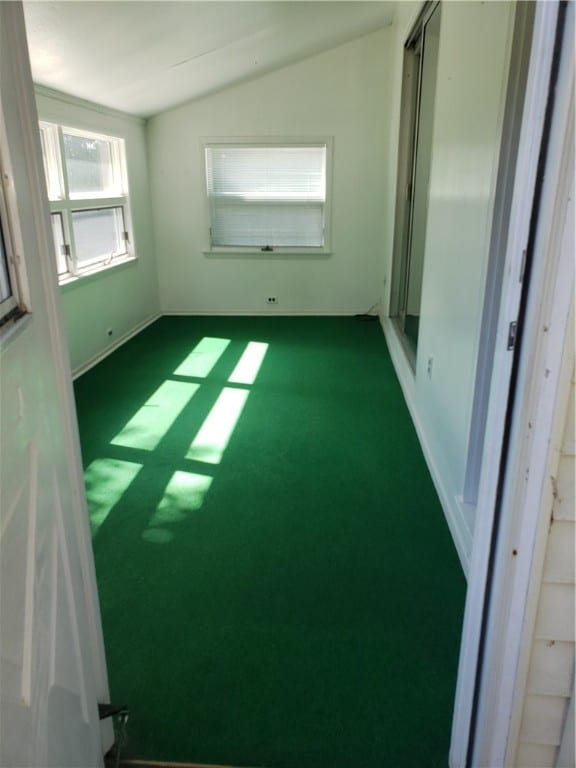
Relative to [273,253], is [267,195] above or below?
above

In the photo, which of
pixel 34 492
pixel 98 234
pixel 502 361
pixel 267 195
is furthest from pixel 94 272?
pixel 502 361

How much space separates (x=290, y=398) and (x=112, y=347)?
78.8 inches

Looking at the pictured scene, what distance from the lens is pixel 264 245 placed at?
6.18 metres

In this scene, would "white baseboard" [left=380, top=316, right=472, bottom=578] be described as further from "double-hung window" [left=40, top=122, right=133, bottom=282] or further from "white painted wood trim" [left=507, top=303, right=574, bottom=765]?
"double-hung window" [left=40, top=122, right=133, bottom=282]

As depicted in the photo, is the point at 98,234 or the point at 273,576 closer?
the point at 273,576

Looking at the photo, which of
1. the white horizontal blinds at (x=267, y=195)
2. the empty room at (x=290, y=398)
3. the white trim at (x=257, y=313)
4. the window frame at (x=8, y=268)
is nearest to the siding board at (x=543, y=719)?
the empty room at (x=290, y=398)

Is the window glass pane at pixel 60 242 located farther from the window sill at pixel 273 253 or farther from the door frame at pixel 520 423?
the door frame at pixel 520 423

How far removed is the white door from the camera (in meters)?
0.81

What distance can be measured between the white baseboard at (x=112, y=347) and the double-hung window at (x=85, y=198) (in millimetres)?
695

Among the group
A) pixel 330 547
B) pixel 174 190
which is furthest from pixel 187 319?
pixel 330 547

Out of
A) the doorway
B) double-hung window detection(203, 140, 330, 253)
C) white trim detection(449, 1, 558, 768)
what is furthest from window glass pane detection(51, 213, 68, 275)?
white trim detection(449, 1, 558, 768)

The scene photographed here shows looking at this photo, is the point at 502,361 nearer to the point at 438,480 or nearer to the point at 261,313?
the point at 438,480

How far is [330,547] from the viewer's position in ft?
7.57

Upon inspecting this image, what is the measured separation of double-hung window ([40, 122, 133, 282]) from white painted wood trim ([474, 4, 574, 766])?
141 inches
